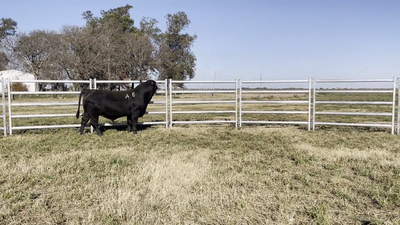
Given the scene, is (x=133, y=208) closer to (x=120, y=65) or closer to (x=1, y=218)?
(x=1, y=218)

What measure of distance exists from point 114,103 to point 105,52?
25482mm

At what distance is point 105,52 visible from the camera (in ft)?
102

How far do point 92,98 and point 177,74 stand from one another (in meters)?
28.3

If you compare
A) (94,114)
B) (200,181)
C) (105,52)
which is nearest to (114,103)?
(94,114)

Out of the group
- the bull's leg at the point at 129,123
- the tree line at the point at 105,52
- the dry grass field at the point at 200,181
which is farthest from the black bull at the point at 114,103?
the tree line at the point at 105,52

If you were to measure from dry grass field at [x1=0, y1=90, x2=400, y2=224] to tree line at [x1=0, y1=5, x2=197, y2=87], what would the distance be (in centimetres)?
Result: 2492

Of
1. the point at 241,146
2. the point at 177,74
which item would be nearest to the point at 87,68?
the point at 177,74

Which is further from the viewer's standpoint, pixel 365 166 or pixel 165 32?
pixel 165 32

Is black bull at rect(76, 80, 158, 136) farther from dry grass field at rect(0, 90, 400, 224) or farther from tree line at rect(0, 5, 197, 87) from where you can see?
tree line at rect(0, 5, 197, 87)

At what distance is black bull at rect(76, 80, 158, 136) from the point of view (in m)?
7.42

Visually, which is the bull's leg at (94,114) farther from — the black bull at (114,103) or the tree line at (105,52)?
the tree line at (105,52)

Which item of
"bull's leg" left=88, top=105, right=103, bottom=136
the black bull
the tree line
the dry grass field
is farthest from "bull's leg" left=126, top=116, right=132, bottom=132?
the tree line

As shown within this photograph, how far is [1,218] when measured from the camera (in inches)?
113

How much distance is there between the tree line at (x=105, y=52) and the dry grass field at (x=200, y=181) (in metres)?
24.9
